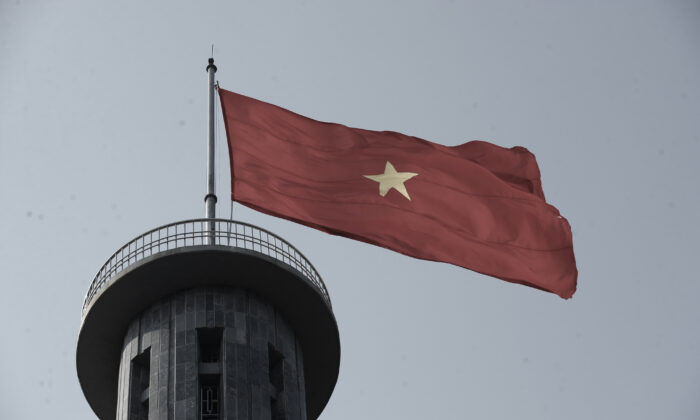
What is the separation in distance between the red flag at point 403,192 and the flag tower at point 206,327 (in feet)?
15.9

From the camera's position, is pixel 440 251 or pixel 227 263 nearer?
pixel 440 251

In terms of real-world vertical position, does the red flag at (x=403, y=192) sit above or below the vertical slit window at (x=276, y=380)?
above

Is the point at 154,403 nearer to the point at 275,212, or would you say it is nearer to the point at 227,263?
the point at 227,263

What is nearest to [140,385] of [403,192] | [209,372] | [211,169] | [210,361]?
[210,361]

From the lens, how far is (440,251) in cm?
3550

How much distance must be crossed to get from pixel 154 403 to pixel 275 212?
855 centimetres

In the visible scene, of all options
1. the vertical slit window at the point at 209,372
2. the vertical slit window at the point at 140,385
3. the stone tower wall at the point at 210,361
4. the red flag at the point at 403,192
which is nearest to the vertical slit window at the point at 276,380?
the stone tower wall at the point at 210,361

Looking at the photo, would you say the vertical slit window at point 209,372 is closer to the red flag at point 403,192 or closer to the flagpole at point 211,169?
the flagpole at point 211,169

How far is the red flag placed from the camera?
35.1m

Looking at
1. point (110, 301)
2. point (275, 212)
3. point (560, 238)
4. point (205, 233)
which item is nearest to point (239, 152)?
point (275, 212)

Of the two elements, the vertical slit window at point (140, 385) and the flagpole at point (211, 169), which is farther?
the flagpole at point (211, 169)

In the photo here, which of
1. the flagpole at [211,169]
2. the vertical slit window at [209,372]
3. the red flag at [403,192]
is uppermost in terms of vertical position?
the flagpole at [211,169]

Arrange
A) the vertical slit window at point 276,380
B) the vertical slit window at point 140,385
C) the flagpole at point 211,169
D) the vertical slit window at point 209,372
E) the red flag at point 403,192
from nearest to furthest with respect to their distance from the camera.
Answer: the red flag at point 403,192, the vertical slit window at point 209,372, the vertical slit window at point 140,385, the vertical slit window at point 276,380, the flagpole at point 211,169

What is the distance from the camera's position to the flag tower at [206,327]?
37750mm
